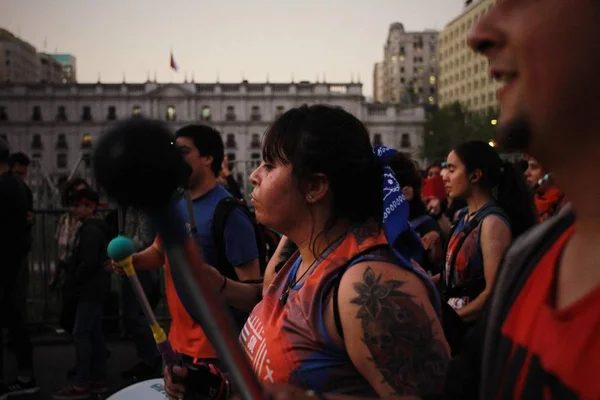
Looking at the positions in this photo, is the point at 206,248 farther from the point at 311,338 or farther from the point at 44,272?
the point at 44,272

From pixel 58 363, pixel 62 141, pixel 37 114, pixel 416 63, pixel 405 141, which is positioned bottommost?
pixel 58 363

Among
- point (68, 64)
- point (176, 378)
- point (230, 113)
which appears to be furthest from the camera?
point (68, 64)

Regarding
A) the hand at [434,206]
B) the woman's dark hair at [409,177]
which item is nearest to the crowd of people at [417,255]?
the woman's dark hair at [409,177]

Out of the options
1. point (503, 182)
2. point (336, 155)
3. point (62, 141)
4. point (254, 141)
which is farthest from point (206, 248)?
point (62, 141)

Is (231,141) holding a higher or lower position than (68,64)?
Answer: lower

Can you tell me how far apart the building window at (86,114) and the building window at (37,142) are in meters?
4.93

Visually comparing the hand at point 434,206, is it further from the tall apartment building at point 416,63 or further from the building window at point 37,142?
the tall apartment building at point 416,63

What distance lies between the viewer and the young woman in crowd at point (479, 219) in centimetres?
307

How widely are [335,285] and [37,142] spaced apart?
62.7m

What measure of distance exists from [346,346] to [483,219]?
6.39 ft

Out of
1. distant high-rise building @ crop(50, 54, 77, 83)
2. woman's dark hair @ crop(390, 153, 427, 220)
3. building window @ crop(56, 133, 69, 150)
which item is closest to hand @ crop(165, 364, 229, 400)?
woman's dark hair @ crop(390, 153, 427, 220)

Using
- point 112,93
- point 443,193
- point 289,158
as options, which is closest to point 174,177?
point 289,158

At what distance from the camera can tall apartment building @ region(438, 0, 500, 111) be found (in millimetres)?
79750

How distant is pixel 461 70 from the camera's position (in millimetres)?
88000
